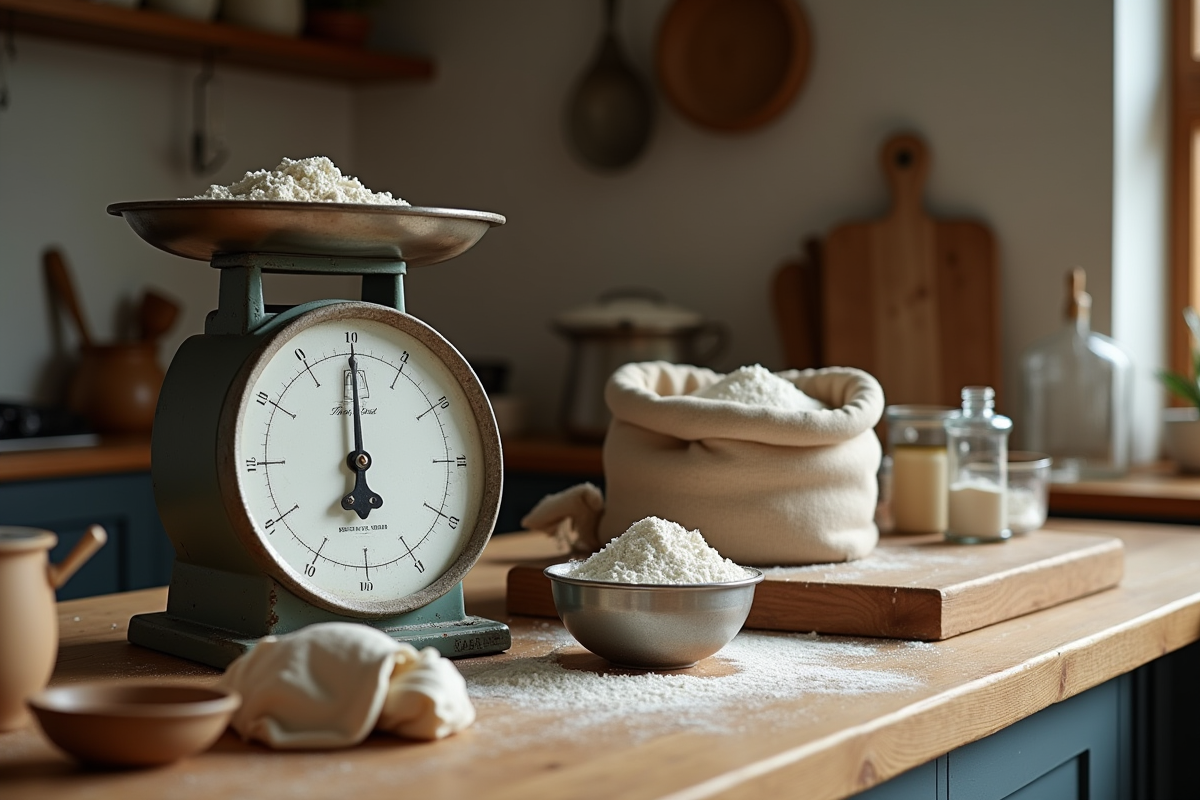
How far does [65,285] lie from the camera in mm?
2781

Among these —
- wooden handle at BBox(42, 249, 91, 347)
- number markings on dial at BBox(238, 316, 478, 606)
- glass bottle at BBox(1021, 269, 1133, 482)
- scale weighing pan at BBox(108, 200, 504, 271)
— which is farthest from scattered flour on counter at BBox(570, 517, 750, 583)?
wooden handle at BBox(42, 249, 91, 347)

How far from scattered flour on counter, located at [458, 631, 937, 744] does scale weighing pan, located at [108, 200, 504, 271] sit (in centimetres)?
30

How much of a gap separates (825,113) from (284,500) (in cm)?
195

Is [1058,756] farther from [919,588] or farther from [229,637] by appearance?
[229,637]

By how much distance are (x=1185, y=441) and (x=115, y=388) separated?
197 cm

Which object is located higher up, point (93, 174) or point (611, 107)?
point (611, 107)

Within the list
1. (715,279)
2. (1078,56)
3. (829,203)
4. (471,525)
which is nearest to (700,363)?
(715,279)

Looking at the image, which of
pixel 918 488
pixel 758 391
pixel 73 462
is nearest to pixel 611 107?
pixel 73 462

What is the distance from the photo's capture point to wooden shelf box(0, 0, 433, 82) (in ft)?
8.39

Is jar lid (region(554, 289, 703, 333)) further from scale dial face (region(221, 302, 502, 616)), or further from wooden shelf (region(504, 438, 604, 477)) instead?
scale dial face (region(221, 302, 502, 616))

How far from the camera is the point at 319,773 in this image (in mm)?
722

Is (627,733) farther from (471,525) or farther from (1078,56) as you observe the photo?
(1078,56)

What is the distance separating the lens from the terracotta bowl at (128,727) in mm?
700

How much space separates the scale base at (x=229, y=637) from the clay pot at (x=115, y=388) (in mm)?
1812
